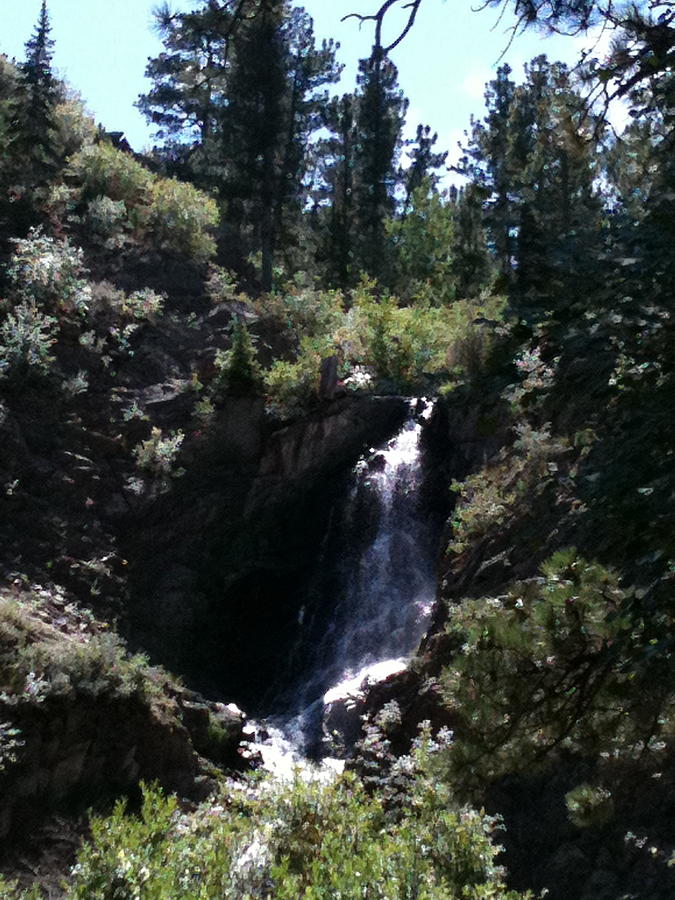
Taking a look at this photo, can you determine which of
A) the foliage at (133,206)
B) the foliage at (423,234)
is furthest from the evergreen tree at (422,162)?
the foliage at (133,206)

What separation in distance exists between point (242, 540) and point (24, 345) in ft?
15.6

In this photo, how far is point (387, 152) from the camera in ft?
Result: 103

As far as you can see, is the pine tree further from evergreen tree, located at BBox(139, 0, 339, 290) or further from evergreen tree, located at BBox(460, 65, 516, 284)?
evergreen tree, located at BBox(460, 65, 516, 284)

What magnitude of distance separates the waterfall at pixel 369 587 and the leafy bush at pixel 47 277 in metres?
6.01

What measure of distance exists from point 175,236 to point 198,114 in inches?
532

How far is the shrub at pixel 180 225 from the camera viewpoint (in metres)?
19.6

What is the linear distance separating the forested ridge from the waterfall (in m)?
0.47

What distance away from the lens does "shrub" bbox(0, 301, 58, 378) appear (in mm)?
14320

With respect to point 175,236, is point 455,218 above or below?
above

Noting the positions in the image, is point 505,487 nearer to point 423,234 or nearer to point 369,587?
point 369,587

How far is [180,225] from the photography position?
1978 centimetres

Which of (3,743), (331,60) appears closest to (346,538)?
(3,743)

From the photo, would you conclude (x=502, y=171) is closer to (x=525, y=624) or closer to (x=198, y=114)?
(x=198, y=114)

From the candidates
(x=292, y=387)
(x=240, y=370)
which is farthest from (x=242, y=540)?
(x=240, y=370)
